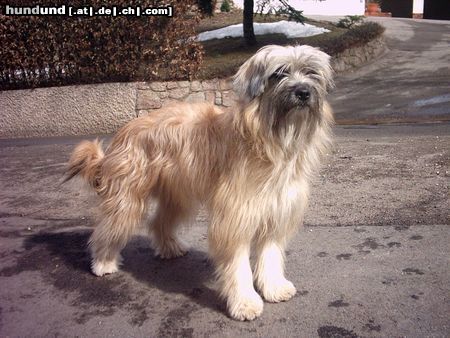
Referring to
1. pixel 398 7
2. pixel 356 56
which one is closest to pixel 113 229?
pixel 356 56

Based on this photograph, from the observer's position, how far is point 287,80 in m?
3.13

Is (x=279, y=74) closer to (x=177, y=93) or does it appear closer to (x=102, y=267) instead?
(x=102, y=267)

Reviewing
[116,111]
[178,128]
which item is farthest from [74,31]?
[178,128]

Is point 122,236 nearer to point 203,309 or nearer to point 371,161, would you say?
point 203,309

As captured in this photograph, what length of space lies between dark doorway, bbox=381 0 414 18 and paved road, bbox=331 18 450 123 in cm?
1882

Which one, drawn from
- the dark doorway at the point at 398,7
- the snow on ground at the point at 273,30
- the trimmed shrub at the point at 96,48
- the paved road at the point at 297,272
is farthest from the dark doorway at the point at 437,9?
the paved road at the point at 297,272

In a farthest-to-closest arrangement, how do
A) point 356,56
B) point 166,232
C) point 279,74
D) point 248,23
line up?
point 356,56 < point 248,23 < point 166,232 < point 279,74

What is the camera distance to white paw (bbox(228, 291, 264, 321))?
3361mm

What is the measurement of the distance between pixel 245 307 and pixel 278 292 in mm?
329

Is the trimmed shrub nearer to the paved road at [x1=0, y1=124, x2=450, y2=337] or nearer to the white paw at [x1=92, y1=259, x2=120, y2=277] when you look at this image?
the paved road at [x1=0, y1=124, x2=450, y2=337]

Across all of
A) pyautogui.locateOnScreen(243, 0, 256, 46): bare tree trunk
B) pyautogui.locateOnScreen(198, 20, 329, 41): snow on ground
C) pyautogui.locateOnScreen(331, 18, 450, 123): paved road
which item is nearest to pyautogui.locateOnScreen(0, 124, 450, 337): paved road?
pyautogui.locateOnScreen(331, 18, 450, 123): paved road

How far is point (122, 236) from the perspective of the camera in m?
4.07

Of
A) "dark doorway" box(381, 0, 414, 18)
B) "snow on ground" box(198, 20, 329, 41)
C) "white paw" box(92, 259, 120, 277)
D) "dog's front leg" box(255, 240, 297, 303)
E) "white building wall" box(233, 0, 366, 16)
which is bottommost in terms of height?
"white paw" box(92, 259, 120, 277)

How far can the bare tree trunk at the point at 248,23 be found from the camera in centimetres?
1380
